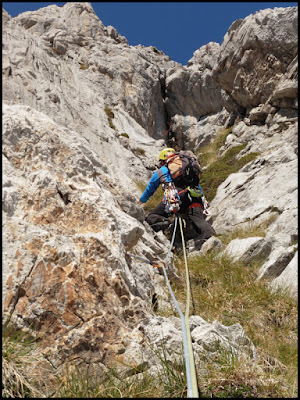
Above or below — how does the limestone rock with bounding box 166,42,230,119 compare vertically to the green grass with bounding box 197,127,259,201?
above

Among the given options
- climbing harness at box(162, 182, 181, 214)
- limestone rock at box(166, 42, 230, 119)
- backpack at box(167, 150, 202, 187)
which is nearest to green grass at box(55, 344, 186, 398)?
climbing harness at box(162, 182, 181, 214)

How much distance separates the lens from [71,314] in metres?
3.16

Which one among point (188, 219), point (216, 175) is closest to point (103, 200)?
point (188, 219)

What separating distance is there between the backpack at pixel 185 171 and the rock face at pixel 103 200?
1.58m

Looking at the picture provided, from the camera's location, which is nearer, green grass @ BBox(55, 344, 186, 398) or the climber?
green grass @ BBox(55, 344, 186, 398)

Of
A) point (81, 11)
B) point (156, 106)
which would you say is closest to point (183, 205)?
point (156, 106)

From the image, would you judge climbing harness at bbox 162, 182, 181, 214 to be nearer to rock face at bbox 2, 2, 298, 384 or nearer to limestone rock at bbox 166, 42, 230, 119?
rock face at bbox 2, 2, 298, 384

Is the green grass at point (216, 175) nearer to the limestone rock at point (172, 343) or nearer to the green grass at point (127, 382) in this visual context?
the limestone rock at point (172, 343)

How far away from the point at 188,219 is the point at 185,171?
1.55 meters

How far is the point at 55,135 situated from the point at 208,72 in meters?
34.9

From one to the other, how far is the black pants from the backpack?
1.06 feet

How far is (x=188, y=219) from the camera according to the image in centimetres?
994

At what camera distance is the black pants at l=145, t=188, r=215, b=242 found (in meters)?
9.13

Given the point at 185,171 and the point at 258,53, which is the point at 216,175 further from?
the point at 258,53
